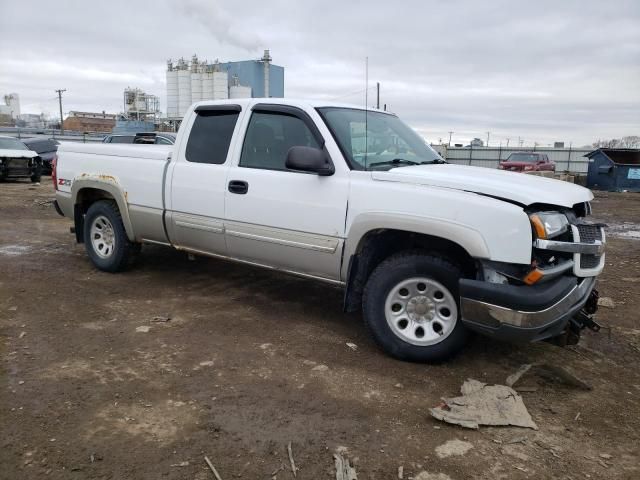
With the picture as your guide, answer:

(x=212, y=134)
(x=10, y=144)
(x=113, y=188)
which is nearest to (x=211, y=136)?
(x=212, y=134)

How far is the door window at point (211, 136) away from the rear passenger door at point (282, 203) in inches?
9.5

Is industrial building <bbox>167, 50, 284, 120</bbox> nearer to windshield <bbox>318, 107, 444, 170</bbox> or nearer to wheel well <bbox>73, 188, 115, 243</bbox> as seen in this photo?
wheel well <bbox>73, 188, 115, 243</bbox>

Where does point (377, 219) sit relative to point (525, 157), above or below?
below

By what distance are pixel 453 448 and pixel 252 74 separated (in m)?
43.8

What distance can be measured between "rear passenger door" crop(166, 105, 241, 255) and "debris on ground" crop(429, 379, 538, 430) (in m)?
2.51

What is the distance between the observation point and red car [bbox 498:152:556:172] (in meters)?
22.8

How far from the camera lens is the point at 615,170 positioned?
70.4 ft

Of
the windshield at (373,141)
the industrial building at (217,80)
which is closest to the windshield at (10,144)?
the windshield at (373,141)

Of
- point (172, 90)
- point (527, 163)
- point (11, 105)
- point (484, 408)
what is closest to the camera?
point (484, 408)

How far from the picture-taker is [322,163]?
155 inches

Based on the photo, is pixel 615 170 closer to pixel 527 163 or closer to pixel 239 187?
pixel 527 163

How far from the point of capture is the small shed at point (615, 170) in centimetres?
2120

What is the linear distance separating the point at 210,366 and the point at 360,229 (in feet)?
4.83

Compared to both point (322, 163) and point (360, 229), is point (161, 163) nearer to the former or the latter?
point (322, 163)
